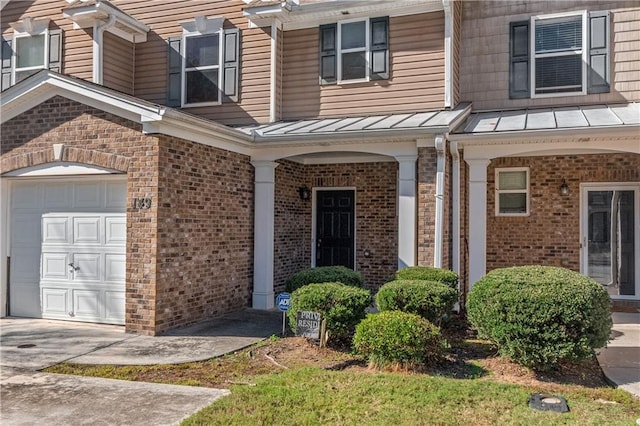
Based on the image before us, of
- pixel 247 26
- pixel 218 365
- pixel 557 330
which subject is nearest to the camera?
pixel 557 330

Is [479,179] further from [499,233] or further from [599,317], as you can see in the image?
[599,317]

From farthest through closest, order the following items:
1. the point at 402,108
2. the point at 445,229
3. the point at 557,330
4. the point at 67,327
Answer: the point at 402,108
the point at 445,229
the point at 67,327
the point at 557,330

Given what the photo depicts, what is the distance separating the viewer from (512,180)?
1060cm

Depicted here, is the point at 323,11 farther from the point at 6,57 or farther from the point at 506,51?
the point at 6,57

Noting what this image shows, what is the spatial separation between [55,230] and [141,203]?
6.38ft

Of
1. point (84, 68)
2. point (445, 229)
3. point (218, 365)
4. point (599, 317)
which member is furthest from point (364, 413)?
point (84, 68)

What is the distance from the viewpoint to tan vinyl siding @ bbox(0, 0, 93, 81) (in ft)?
38.5

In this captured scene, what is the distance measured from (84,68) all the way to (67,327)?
6.46 m

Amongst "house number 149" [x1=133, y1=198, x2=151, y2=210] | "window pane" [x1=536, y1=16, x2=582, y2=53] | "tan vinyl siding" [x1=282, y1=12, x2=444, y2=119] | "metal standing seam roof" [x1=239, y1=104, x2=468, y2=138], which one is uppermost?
"window pane" [x1=536, y1=16, x2=582, y2=53]

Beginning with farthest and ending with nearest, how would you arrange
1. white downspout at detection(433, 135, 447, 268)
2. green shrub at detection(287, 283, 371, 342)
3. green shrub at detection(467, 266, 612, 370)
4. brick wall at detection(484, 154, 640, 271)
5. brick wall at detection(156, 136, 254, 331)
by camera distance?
brick wall at detection(484, 154, 640, 271) → white downspout at detection(433, 135, 447, 268) → brick wall at detection(156, 136, 254, 331) → green shrub at detection(287, 283, 371, 342) → green shrub at detection(467, 266, 612, 370)

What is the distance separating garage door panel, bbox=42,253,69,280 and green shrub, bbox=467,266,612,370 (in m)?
6.32

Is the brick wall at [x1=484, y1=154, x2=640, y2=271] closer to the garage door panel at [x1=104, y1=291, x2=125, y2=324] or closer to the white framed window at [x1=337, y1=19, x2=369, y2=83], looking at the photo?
the white framed window at [x1=337, y1=19, x2=369, y2=83]

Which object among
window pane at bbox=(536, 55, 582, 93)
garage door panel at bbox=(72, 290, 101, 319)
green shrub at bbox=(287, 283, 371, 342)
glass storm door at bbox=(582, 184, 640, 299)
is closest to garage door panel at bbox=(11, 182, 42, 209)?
garage door panel at bbox=(72, 290, 101, 319)

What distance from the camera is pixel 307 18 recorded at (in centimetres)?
1074
